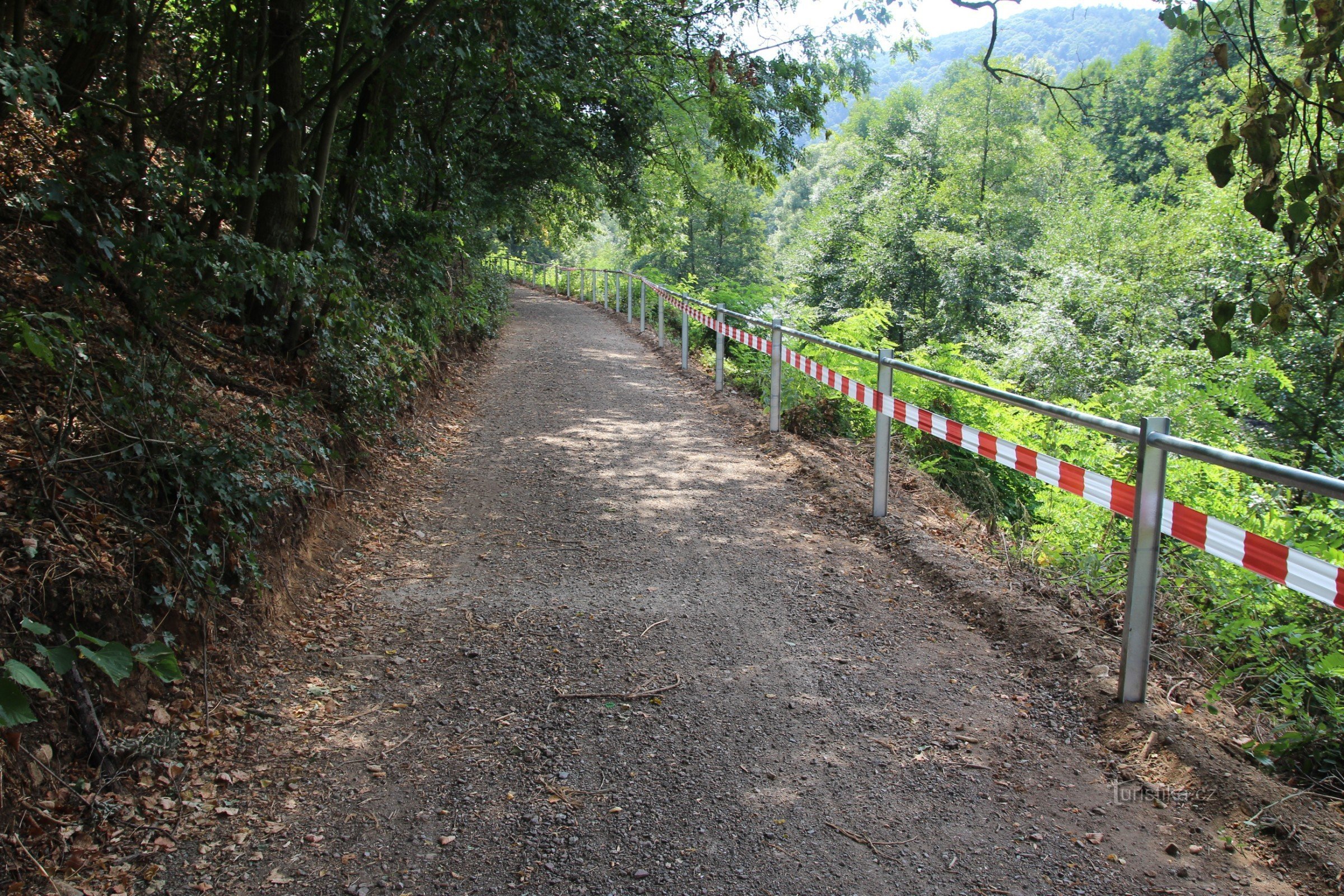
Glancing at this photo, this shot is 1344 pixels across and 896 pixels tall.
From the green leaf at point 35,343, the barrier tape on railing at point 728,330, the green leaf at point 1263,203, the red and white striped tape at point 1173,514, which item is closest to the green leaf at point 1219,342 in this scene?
the green leaf at point 1263,203

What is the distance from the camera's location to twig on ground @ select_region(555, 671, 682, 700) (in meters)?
3.97

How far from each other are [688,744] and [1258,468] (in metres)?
2.44

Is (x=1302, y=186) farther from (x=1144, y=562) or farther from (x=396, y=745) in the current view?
(x=396, y=745)

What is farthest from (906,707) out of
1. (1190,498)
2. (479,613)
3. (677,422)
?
(677,422)

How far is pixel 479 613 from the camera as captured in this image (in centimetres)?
491

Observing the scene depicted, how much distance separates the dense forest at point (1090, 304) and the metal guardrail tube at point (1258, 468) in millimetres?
441

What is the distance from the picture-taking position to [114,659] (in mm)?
2592

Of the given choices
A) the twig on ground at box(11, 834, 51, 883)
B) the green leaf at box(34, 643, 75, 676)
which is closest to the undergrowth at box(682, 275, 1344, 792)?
the green leaf at box(34, 643, 75, 676)

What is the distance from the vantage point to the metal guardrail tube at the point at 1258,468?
9.86ft

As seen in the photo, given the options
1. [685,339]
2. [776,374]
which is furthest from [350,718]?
[685,339]

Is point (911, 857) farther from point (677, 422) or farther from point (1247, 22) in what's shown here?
point (677, 422)

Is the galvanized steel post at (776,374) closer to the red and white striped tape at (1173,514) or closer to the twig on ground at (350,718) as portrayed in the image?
the red and white striped tape at (1173,514)

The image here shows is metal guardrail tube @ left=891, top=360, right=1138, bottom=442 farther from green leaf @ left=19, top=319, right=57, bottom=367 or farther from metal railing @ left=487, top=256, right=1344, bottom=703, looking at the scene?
green leaf @ left=19, top=319, right=57, bottom=367

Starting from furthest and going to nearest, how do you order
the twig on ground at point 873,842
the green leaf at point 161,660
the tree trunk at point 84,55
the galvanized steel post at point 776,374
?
1. the galvanized steel post at point 776,374
2. the tree trunk at point 84,55
3. the twig on ground at point 873,842
4. the green leaf at point 161,660
